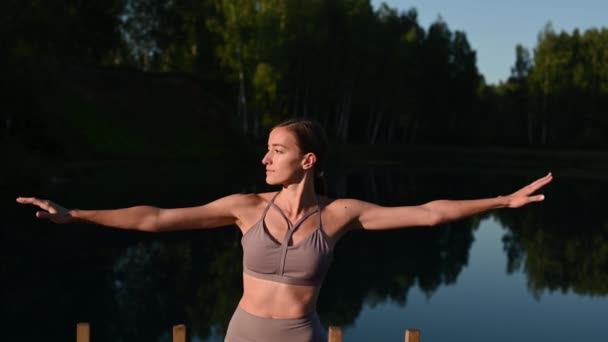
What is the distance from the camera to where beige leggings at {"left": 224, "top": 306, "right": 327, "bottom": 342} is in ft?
9.95

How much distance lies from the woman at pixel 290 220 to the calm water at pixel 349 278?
35.4 ft

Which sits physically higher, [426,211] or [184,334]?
[426,211]

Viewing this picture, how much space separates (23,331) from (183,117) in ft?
133

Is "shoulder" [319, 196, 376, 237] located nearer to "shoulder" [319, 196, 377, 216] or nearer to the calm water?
"shoulder" [319, 196, 377, 216]

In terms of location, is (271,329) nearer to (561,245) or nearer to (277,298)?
(277,298)

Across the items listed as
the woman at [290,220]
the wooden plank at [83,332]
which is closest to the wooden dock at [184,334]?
the wooden plank at [83,332]

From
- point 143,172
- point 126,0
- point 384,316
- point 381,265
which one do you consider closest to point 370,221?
point 384,316

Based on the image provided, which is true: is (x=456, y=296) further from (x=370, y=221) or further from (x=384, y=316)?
(x=370, y=221)

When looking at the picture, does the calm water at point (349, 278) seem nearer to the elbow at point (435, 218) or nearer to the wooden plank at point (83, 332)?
the wooden plank at point (83, 332)

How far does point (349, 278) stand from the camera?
18.8 meters

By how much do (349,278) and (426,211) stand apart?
15.8 m

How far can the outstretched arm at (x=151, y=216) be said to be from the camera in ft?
10.3

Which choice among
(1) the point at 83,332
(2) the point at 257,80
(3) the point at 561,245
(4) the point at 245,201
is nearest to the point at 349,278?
(3) the point at 561,245

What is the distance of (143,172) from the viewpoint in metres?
38.3
